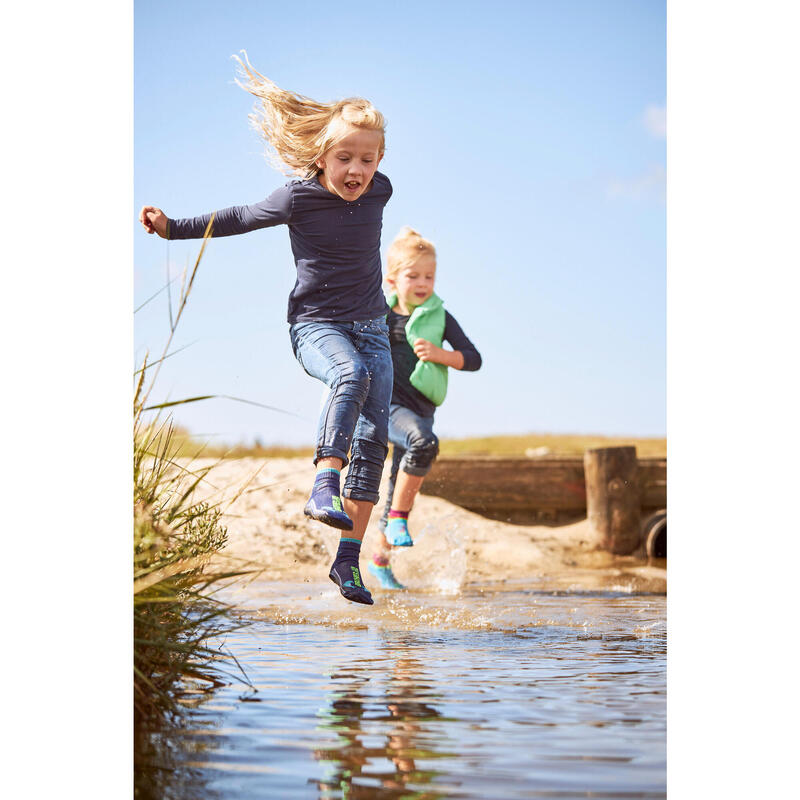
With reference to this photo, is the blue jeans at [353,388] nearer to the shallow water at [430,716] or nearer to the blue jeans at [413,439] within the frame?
the shallow water at [430,716]

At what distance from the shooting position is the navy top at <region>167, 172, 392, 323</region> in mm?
3686

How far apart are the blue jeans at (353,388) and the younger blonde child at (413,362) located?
4.89ft

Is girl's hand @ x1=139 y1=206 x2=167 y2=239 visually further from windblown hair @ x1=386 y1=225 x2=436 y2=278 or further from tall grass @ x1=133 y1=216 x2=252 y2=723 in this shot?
windblown hair @ x1=386 y1=225 x2=436 y2=278

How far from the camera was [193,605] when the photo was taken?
2.58m

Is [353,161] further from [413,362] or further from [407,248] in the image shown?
[413,362]

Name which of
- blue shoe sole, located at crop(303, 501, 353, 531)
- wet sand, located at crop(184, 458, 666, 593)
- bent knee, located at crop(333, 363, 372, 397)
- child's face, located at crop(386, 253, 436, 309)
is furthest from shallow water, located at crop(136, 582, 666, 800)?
wet sand, located at crop(184, 458, 666, 593)

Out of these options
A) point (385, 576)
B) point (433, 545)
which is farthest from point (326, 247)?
point (433, 545)

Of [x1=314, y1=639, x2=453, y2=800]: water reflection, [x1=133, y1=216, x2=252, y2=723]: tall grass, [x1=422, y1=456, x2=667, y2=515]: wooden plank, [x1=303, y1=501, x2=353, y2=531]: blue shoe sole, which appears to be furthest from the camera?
[x1=422, y1=456, x2=667, y2=515]: wooden plank

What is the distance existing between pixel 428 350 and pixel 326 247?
1.32 m

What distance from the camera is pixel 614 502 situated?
7449 mm

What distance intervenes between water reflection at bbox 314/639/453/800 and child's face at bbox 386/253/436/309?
2.65m
